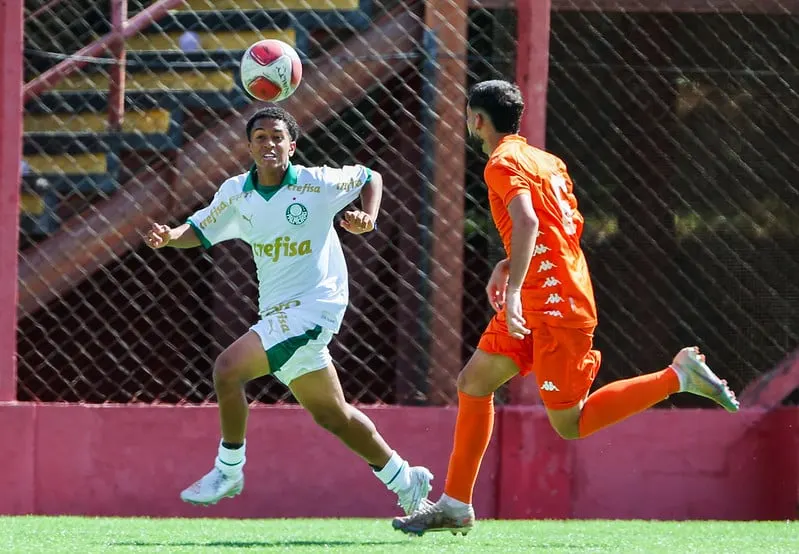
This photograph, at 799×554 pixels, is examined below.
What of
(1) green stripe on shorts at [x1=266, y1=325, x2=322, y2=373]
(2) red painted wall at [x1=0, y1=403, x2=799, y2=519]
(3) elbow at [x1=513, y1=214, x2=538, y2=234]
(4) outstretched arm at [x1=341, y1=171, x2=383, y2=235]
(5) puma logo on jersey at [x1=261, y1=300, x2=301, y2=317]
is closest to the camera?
(3) elbow at [x1=513, y1=214, x2=538, y2=234]

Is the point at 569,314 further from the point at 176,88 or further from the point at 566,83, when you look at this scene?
the point at 176,88

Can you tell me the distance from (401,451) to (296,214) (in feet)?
5.41

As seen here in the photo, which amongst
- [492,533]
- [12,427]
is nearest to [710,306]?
[492,533]

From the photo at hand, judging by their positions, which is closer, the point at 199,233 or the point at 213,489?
the point at 213,489

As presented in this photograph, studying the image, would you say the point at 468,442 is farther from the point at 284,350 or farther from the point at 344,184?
the point at 344,184

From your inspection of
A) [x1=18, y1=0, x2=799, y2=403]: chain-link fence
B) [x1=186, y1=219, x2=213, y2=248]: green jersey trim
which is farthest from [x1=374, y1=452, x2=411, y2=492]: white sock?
[x1=18, y1=0, x2=799, y2=403]: chain-link fence

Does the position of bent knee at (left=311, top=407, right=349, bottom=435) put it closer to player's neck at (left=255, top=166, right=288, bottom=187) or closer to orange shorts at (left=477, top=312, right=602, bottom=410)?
orange shorts at (left=477, top=312, right=602, bottom=410)

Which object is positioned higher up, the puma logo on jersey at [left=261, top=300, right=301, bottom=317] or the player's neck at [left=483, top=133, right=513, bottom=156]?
the player's neck at [left=483, top=133, right=513, bottom=156]

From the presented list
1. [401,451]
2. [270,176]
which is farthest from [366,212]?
[401,451]

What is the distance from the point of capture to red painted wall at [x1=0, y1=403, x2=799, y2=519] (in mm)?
6727

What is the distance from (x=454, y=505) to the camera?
547 cm

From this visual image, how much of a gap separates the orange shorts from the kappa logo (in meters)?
0.92

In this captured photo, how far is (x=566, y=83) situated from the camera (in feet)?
25.7

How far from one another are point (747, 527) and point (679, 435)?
0.70m
